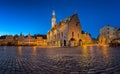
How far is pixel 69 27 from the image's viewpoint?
7638 centimetres

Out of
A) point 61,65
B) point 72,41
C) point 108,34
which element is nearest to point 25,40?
point 108,34

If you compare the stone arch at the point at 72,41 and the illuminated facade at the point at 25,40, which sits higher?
the illuminated facade at the point at 25,40

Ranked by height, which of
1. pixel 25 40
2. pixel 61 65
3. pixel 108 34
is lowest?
pixel 61 65

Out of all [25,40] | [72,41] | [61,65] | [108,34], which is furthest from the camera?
[25,40]

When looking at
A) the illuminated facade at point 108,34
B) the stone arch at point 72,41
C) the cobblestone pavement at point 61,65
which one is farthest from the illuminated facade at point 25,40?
the cobblestone pavement at point 61,65

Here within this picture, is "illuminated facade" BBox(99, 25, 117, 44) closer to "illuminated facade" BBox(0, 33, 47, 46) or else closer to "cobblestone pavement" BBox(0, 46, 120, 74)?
"illuminated facade" BBox(0, 33, 47, 46)

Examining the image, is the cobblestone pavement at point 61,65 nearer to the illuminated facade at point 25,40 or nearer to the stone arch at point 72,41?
the stone arch at point 72,41

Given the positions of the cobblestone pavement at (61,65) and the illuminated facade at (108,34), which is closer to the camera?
the cobblestone pavement at (61,65)

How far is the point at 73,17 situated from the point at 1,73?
71.1 m

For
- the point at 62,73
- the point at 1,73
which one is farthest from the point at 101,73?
the point at 1,73

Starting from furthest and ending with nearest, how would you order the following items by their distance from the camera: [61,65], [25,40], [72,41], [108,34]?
[25,40] → [108,34] → [72,41] → [61,65]

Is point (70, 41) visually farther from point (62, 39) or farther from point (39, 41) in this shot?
point (39, 41)

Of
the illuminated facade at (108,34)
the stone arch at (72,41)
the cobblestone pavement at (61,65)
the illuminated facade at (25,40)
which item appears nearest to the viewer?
the cobblestone pavement at (61,65)

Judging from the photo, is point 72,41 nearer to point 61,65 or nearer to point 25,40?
point 61,65
